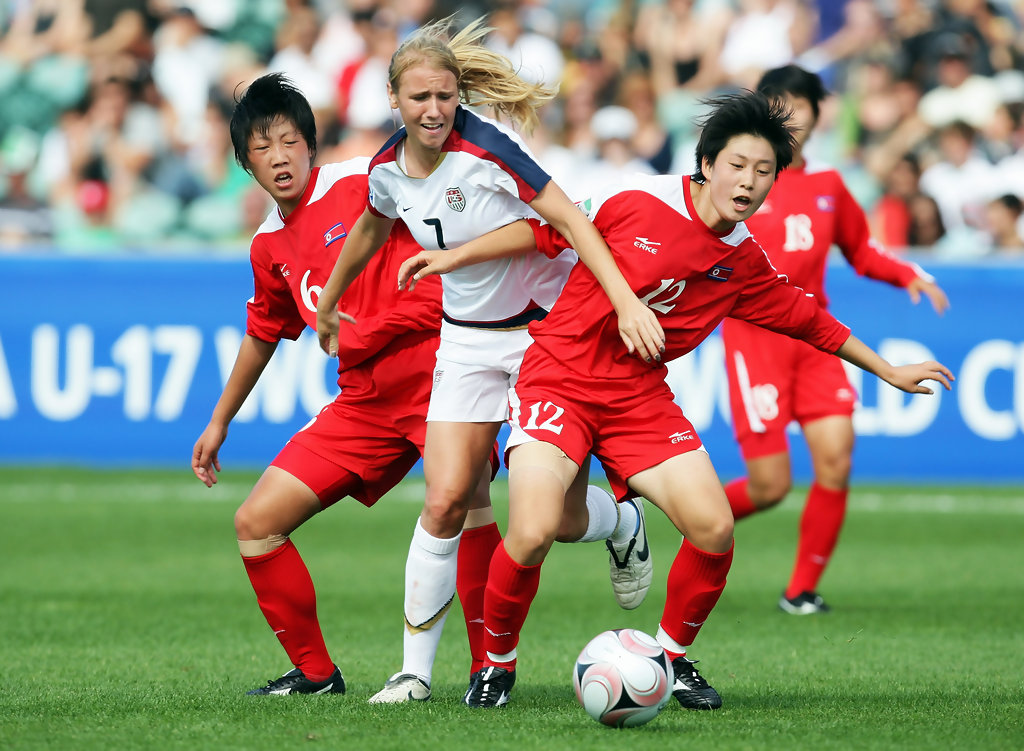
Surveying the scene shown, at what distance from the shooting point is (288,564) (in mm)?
5211

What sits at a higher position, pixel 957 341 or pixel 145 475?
pixel 957 341

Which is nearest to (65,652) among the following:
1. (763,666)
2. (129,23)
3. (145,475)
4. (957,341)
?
(763,666)

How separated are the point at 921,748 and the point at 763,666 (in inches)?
65.5

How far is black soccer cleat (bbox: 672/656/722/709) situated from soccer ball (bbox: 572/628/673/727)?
34cm

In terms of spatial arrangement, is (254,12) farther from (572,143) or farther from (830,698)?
(830,698)

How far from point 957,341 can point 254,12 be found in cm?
894

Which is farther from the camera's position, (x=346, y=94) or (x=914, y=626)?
(x=346, y=94)

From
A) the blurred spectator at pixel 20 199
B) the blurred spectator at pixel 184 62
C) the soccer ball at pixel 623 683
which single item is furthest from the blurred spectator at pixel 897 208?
the soccer ball at pixel 623 683

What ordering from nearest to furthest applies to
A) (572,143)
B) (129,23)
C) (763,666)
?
(763,666), (572,143), (129,23)

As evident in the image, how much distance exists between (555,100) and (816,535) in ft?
27.6

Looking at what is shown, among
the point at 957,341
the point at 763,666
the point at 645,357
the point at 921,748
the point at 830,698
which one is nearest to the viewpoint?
the point at 921,748

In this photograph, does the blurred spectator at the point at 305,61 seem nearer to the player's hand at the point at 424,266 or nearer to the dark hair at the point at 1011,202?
the dark hair at the point at 1011,202

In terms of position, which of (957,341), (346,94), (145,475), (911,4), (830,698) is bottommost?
(145,475)

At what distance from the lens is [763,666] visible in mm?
5859
